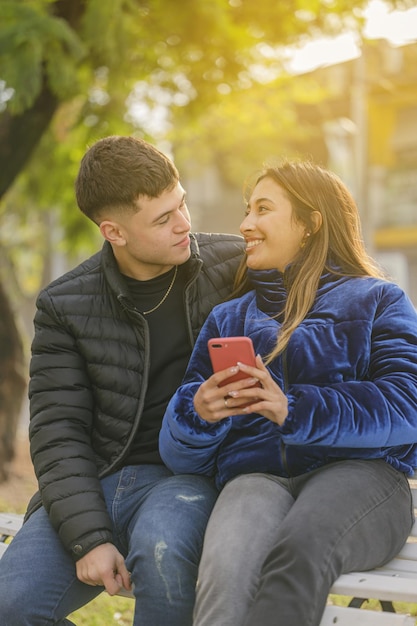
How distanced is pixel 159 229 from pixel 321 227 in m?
0.57

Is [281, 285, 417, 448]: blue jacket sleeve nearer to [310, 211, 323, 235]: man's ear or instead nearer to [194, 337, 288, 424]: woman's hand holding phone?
[194, 337, 288, 424]: woman's hand holding phone

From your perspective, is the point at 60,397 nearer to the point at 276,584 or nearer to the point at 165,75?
the point at 276,584

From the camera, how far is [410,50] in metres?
19.6

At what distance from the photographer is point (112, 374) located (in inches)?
A: 126

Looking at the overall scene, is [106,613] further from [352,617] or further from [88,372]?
[352,617]

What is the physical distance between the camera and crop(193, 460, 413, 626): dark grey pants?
2.34m

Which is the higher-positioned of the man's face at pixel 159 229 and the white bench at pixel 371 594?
the man's face at pixel 159 229

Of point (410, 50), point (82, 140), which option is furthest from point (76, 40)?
point (410, 50)

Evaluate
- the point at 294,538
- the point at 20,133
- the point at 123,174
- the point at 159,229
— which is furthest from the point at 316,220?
the point at 20,133

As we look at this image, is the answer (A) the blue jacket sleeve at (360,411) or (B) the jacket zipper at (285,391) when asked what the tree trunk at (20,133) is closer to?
(B) the jacket zipper at (285,391)

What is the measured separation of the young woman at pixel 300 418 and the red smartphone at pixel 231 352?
3cm

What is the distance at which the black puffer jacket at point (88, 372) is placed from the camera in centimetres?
311

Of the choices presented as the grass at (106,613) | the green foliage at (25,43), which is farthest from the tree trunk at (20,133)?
the grass at (106,613)

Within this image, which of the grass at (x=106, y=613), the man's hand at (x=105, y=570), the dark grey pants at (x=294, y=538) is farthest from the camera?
the grass at (x=106, y=613)
